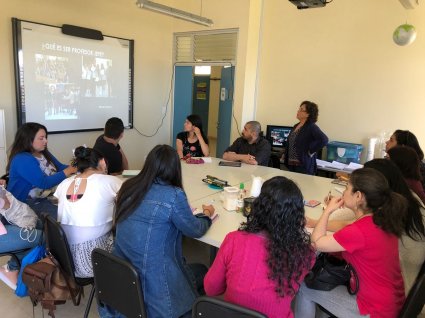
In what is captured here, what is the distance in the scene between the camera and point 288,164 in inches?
169

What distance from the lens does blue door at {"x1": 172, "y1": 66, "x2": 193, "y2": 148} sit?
5.90m

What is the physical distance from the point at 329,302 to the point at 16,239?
183cm

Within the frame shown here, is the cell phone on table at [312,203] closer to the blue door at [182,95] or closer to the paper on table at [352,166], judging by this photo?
the paper on table at [352,166]

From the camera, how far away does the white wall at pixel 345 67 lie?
163 inches

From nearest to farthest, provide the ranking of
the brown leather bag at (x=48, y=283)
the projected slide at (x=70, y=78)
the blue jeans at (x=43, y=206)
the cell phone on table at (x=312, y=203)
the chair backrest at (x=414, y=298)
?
the chair backrest at (x=414, y=298)
the brown leather bag at (x=48, y=283)
the cell phone on table at (x=312, y=203)
the blue jeans at (x=43, y=206)
the projected slide at (x=70, y=78)

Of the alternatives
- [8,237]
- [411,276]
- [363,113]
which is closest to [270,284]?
[411,276]

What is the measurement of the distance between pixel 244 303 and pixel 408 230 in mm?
893

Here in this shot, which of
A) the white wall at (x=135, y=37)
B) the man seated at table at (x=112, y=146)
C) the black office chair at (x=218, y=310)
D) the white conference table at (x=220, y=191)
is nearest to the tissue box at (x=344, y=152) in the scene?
Answer: the white conference table at (x=220, y=191)

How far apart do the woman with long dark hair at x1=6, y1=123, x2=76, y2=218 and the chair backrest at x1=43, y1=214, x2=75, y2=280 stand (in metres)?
0.59

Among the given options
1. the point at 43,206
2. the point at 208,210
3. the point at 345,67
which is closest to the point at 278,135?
the point at 345,67

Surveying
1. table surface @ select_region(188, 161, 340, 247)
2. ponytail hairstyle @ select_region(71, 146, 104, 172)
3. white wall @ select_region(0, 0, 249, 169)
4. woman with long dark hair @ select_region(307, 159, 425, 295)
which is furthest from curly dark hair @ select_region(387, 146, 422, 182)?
white wall @ select_region(0, 0, 249, 169)

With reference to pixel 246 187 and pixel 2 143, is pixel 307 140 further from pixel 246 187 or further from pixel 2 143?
pixel 2 143

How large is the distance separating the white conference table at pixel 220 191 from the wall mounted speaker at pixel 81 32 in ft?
7.62

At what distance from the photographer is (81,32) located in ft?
14.8
